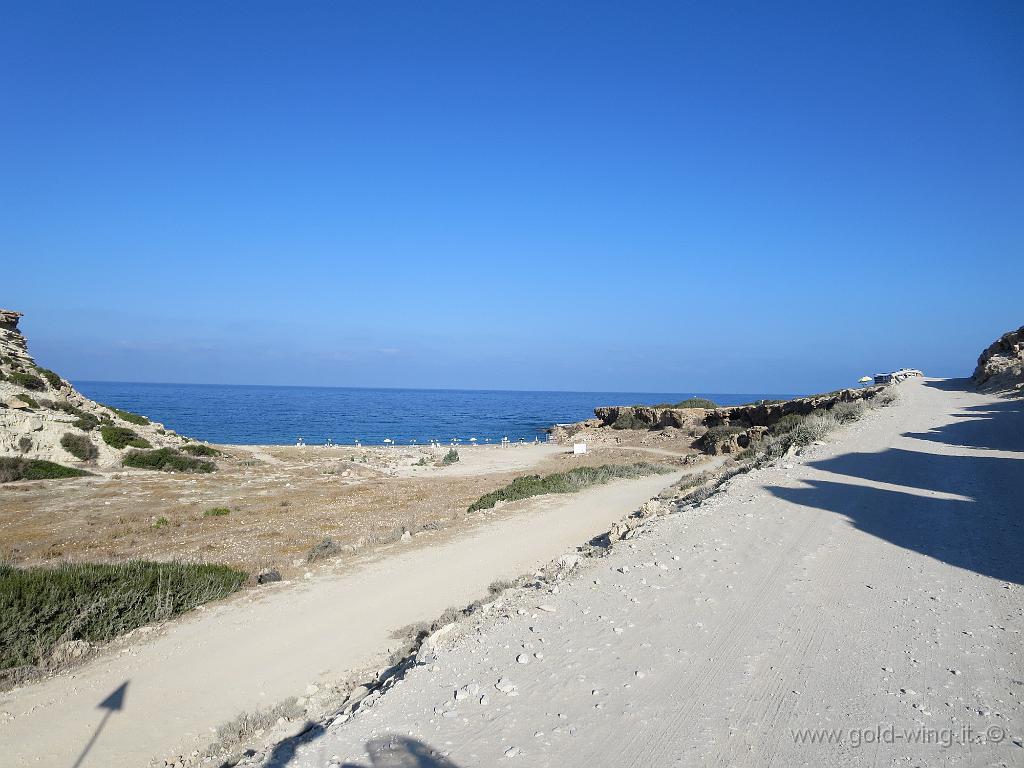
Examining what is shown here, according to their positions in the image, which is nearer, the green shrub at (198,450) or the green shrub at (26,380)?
the green shrub at (26,380)

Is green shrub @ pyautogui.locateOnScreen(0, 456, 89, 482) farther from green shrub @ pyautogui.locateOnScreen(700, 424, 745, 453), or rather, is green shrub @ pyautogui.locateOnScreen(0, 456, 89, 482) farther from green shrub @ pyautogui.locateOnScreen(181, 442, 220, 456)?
green shrub @ pyautogui.locateOnScreen(700, 424, 745, 453)

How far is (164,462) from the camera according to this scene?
28750 millimetres

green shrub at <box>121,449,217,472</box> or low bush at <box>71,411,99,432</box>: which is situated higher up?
low bush at <box>71,411,99,432</box>

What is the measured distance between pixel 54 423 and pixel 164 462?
5.58 meters

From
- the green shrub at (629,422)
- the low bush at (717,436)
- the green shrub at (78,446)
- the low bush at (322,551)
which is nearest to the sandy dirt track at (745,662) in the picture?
the low bush at (322,551)

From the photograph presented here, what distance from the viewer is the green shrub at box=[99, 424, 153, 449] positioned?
29578 mm

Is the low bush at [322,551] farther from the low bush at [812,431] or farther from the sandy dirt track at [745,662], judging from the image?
the low bush at [812,431]

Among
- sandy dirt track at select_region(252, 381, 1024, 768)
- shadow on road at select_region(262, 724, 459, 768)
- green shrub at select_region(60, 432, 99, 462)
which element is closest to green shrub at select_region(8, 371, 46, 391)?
green shrub at select_region(60, 432, 99, 462)

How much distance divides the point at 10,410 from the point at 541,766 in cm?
3395

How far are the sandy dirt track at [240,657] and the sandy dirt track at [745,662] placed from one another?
230cm

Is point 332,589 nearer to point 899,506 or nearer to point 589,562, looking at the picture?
point 589,562

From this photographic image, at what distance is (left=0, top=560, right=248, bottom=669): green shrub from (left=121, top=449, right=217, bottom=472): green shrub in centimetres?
2091

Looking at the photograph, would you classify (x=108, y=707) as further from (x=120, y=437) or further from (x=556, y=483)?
(x=120, y=437)

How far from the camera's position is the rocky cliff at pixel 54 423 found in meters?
Result: 26.6
